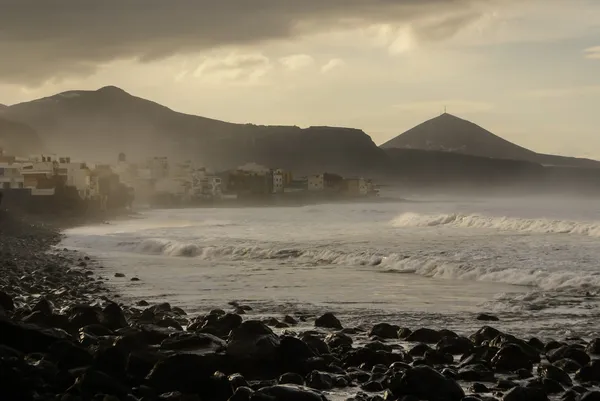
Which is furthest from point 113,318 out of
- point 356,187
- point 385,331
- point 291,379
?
point 356,187

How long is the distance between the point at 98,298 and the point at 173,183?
10161 cm

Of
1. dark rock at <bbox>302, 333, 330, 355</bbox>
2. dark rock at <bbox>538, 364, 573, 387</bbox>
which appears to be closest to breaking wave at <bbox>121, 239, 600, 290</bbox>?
dark rock at <bbox>538, 364, 573, 387</bbox>

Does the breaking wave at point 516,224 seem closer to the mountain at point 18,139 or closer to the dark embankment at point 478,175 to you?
the mountain at point 18,139

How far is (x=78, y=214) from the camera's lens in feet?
205

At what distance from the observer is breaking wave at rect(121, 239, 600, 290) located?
18.6m

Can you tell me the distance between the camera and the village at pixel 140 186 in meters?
64.6

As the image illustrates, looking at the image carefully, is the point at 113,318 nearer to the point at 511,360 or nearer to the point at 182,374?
the point at 182,374

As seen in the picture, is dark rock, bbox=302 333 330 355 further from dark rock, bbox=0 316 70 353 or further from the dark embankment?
the dark embankment

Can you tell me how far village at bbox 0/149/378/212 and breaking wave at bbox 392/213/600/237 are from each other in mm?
29410

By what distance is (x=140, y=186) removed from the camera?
365 feet

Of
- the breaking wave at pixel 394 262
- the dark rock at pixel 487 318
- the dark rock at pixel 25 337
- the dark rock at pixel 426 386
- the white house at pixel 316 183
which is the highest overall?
the white house at pixel 316 183

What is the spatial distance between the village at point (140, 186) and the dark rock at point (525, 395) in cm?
5482

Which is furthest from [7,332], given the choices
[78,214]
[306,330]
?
[78,214]

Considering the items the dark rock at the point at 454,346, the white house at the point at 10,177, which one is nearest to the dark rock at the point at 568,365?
the dark rock at the point at 454,346
